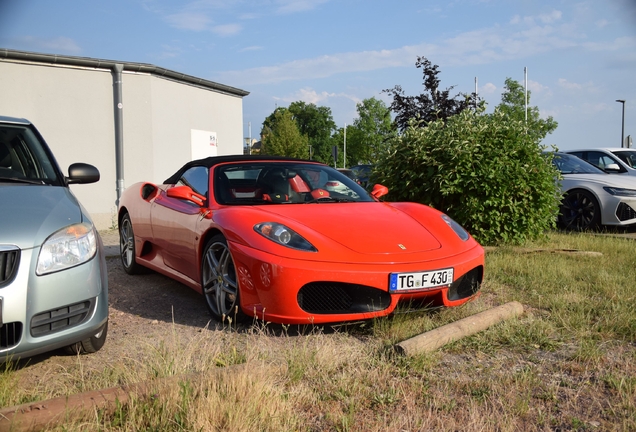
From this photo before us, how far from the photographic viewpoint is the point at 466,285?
4355mm

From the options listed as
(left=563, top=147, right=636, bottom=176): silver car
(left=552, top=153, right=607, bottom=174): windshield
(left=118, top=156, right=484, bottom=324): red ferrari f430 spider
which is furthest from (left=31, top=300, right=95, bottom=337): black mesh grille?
(left=563, top=147, right=636, bottom=176): silver car

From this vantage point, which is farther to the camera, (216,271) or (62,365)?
(216,271)

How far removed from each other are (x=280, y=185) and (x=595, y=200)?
261 inches

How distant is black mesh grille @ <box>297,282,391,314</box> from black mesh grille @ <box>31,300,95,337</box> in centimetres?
126

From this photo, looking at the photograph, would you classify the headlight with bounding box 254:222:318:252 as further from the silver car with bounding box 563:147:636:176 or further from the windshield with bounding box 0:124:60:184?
the silver car with bounding box 563:147:636:176

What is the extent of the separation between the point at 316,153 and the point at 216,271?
8267cm

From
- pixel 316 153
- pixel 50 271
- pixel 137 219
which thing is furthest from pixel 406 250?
pixel 316 153

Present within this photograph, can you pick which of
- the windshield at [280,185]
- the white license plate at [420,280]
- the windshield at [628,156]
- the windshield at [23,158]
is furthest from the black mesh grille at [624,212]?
the windshield at [23,158]

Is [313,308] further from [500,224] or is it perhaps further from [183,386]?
[500,224]

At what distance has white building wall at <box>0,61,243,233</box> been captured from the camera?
11.1m

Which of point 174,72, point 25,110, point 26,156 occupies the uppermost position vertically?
point 174,72

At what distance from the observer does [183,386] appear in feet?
8.67

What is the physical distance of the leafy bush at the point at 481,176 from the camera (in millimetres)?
7188

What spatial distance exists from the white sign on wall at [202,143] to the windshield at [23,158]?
30.0ft
